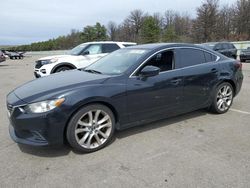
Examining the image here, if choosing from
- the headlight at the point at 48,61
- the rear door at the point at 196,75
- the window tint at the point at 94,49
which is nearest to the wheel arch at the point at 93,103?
the rear door at the point at 196,75

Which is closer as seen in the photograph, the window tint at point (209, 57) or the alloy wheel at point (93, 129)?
the alloy wheel at point (93, 129)

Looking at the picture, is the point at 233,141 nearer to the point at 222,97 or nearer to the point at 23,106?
the point at 222,97

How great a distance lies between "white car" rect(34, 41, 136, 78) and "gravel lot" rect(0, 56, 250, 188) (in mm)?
4887

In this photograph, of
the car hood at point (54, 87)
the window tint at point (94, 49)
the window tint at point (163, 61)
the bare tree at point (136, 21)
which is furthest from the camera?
the bare tree at point (136, 21)

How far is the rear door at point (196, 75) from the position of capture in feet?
14.3

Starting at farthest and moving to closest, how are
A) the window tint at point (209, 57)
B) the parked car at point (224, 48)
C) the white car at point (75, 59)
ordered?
the parked car at point (224, 48) → the white car at point (75, 59) → the window tint at point (209, 57)

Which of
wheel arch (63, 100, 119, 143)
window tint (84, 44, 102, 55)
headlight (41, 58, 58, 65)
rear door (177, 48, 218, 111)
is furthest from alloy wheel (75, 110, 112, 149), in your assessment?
window tint (84, 44, 102, 55)

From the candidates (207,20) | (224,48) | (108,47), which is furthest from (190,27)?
(108,47)

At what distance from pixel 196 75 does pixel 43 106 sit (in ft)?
9.24

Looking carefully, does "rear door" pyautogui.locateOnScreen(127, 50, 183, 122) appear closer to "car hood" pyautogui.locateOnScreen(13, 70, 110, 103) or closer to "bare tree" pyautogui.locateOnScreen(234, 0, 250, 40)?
"car hood" pyautogui.locateOnScreen(13, 70, 110, 103)

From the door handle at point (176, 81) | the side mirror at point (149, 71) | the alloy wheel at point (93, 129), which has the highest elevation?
the side mirror at point (149, 71)

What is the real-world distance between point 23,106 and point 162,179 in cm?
202

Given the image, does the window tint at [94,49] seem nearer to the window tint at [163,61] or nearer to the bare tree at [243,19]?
the window tint at [163,61]

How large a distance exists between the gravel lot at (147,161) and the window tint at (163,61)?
1.09 m
